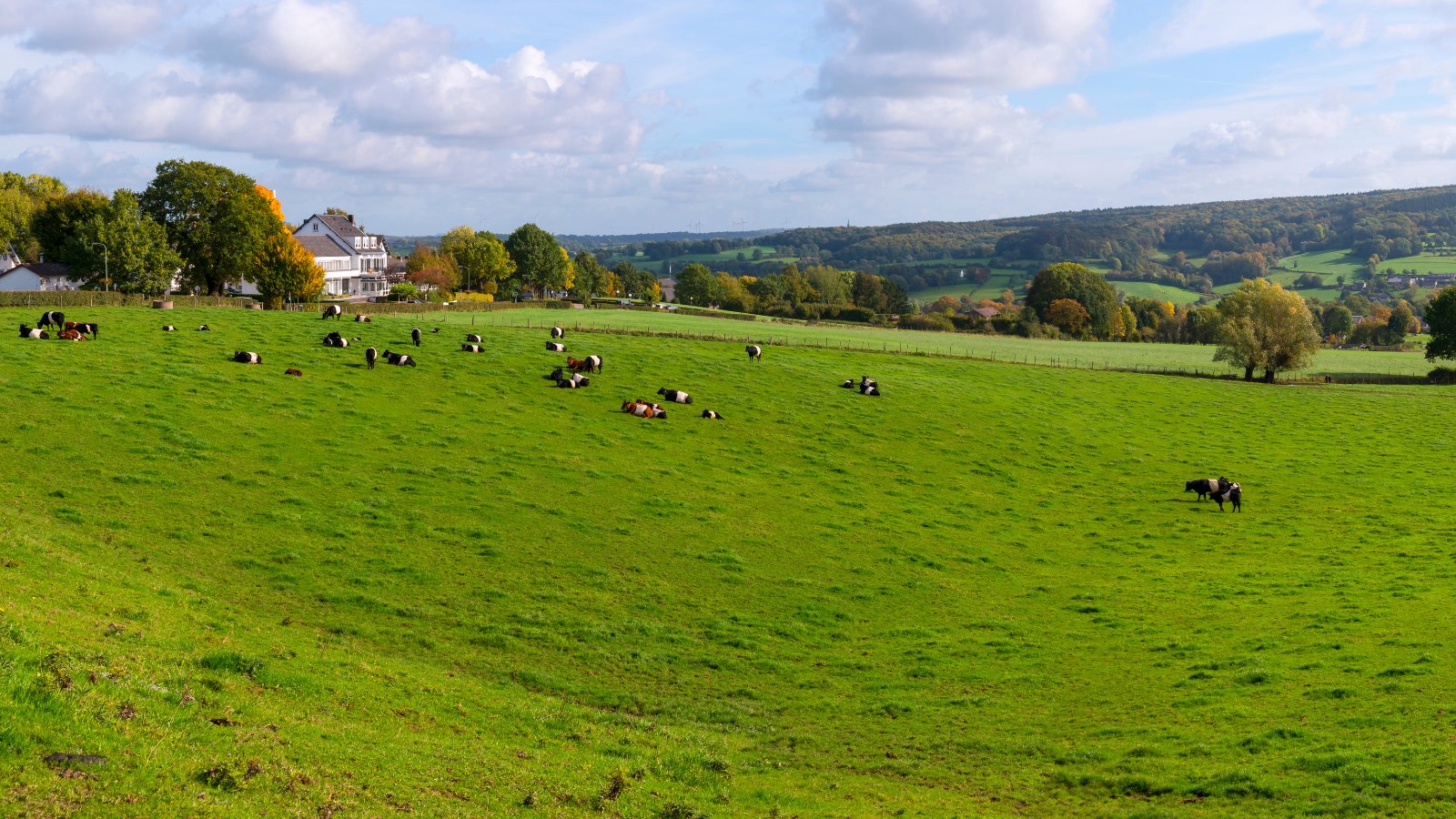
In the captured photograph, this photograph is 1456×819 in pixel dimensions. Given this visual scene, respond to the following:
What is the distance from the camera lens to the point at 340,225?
153 m

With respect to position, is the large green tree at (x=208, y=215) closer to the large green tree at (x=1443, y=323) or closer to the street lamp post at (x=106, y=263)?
the street lamp post at (x=106, y=263)

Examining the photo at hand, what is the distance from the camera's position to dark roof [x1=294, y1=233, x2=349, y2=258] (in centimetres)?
14111

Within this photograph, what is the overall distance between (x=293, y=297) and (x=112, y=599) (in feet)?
264

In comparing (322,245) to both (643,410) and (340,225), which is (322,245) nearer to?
(340,225)

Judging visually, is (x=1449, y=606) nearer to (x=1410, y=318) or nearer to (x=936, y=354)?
(x=936, y=354)

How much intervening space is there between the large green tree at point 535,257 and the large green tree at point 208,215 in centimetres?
6380

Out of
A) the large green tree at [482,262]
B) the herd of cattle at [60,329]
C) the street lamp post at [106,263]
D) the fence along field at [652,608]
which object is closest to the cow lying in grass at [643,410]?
the fence along field at [652,608]

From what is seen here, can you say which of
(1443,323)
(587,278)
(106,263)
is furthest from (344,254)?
(1443,323)

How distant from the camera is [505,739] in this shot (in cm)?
1484

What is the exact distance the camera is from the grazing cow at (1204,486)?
39.1 m

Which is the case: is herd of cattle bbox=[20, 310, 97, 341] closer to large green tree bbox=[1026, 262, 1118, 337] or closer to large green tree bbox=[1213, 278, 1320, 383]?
large green tree bbox=[1213, 278, 1320, 383]

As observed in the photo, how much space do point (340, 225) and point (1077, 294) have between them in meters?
114

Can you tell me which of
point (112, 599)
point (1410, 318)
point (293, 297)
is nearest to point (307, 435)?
Result: point (112, 599)

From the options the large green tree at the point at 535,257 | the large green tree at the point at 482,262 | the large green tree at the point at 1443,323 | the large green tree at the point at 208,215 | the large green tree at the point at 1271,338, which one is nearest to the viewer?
the large green tree at the point at 1271,338
